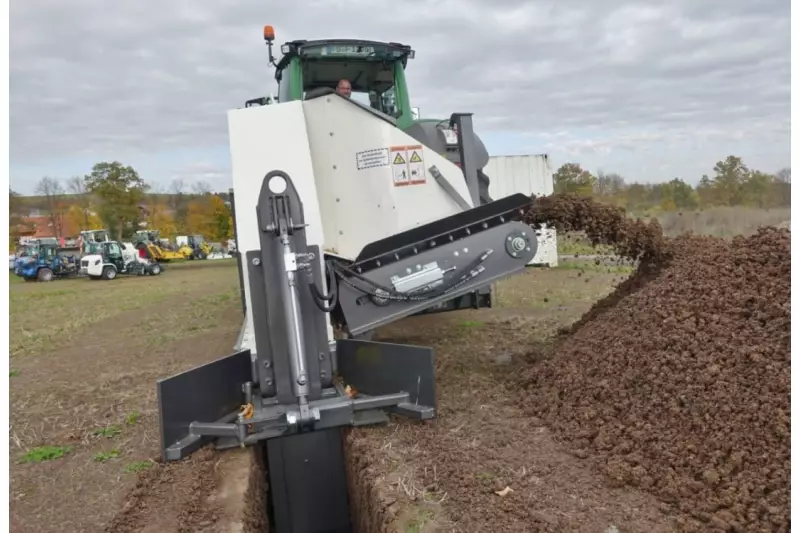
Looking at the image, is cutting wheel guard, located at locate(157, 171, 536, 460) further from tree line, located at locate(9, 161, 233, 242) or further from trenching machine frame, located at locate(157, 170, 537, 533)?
tree line, located at locate(9, 161, 233, 242)

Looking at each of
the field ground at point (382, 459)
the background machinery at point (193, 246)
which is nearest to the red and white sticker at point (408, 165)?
the field ground at point (382, 459)

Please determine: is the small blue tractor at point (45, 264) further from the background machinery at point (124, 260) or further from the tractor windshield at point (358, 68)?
the tractor windshield at point (358, 68)

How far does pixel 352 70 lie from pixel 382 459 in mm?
4140

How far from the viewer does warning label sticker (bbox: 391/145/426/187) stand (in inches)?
174

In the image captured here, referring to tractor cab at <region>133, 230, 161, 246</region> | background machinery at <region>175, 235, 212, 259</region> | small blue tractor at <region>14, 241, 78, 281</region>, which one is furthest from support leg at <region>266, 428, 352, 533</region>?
background machinery at <region>175, 235, 212, 259</region>

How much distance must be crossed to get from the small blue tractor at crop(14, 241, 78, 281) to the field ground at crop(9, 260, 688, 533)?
20201 millimetres

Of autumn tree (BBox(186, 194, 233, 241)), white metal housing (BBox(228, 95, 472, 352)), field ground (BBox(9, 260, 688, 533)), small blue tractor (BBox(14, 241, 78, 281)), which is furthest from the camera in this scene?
autumn tree (BBox(186, 194, 233, 241))

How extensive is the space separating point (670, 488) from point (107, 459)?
10.5 ft

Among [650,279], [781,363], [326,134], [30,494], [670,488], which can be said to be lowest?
[30,494]

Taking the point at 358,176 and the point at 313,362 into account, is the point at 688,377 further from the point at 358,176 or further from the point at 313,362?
the point at 358,176

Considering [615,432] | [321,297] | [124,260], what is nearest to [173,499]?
[321,297]

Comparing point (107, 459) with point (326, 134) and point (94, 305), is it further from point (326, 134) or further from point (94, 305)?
point (94, 305)

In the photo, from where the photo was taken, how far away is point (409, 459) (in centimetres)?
317

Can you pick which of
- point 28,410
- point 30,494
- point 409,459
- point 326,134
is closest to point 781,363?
point 409,459
